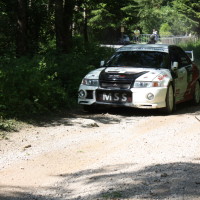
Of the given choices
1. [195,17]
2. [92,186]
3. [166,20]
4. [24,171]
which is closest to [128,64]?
[24,171]

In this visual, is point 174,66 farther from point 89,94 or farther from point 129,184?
point 129,184

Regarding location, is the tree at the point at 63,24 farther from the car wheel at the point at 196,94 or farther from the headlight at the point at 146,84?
the headlight at the point at 146,84

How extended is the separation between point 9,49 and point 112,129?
9949 mm

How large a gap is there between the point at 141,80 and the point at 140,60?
1.20m

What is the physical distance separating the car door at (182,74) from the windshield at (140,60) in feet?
1.28

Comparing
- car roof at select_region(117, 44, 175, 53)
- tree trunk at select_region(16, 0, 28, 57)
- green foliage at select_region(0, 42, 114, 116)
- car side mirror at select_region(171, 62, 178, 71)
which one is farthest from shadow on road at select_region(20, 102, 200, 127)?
tree trunk at select_region(16, 0, 28, 57)

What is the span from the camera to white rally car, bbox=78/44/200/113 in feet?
39.6

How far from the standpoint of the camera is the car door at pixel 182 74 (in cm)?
1306

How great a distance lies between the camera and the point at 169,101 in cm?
1245

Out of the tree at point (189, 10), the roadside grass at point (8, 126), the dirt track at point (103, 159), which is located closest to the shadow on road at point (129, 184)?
the dirt track at point (103, 159)

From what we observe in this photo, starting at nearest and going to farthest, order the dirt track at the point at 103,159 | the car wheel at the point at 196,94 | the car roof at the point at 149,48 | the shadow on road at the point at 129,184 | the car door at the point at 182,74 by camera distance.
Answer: the shadow on road at the point at 129,184, the dirt track at the point at 103,159, the car door at the point at 182,74, the car roof at the point at 149,48, the car wheel at the point at 196,94

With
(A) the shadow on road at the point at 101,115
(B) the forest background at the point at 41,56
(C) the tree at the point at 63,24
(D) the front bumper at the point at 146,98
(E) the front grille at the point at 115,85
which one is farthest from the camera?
(C) the tree at the point at 63,24

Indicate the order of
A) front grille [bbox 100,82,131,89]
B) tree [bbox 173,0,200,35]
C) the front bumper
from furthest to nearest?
tree [bbox 173,0,200,35] < front grille [bbox 100,82,131,89] < the front bumper

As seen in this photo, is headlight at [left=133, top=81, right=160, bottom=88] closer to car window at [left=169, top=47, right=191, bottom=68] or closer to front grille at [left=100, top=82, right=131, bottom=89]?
front grille at [left=100, top=82, right=131, bottom=89]
